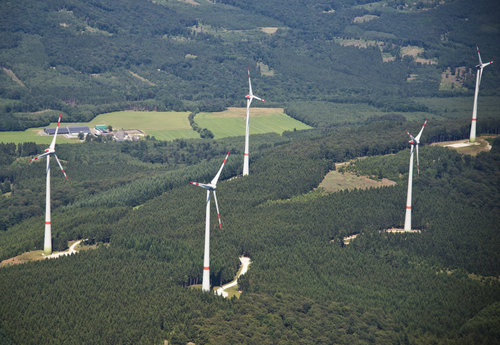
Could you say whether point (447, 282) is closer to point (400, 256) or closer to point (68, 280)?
point (400, 256)

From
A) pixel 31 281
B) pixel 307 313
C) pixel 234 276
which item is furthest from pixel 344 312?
pixel 31 281

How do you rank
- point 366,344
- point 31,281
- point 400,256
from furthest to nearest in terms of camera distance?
point 400,256 → point 31,281 → point 366,344

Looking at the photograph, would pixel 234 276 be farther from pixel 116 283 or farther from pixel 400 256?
pixel 400 256

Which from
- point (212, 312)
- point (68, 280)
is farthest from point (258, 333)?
point (68, 280)

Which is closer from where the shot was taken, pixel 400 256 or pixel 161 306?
pixel 161 306

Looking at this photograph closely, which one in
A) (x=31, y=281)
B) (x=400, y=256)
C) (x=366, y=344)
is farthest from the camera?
(x=400, y=256)

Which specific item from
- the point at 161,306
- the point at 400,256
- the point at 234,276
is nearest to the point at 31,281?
the point at 161,306

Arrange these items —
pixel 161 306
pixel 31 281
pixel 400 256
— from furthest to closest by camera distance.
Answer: pixel 400 256, pixel 31 281, pixel 161 306

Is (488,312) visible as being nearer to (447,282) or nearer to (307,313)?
(447,282)

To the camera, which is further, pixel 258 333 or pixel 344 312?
pixel 344 312
